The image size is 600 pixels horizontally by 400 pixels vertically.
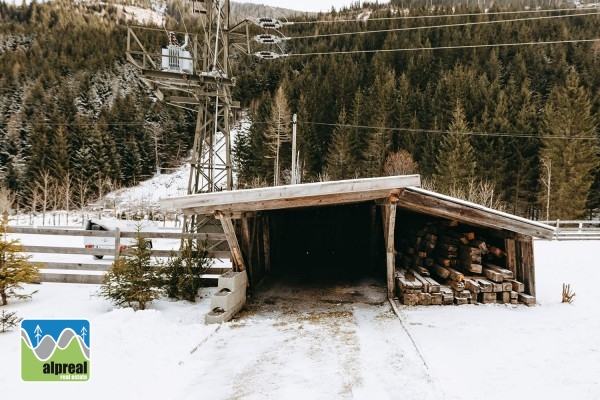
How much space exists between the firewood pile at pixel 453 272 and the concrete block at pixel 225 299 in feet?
10.8

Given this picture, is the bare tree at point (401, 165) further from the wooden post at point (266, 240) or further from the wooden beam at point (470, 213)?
the wooden beam at point (470, 213)

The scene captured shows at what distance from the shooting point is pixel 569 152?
3281 cm

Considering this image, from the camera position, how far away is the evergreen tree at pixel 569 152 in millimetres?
30922

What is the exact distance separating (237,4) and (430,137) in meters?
125

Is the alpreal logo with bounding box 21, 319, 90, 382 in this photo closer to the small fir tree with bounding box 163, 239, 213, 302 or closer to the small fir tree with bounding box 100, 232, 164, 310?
the small fir tree with bounding box 100, 232, 164, 310

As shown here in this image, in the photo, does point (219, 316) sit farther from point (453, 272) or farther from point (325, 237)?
point (325, 237)

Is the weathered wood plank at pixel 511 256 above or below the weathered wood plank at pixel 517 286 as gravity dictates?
above

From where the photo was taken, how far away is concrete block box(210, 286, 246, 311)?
22.0ft

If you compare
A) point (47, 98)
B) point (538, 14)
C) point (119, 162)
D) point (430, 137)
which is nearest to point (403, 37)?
point (538, 14)

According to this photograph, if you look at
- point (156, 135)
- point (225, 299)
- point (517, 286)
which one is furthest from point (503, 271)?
point (156, 135)

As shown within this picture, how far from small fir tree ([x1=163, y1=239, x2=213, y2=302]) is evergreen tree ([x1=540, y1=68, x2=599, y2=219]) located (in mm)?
31206

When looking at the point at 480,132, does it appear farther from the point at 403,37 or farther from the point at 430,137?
the point at 403,37

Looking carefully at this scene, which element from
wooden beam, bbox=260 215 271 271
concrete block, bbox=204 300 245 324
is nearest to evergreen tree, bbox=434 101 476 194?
wooden beam, bbox=260 215 271 271

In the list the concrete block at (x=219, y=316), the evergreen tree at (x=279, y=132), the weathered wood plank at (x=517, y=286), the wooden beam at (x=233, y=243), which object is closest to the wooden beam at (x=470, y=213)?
the weathered wood plank at (x=517, y=286)
